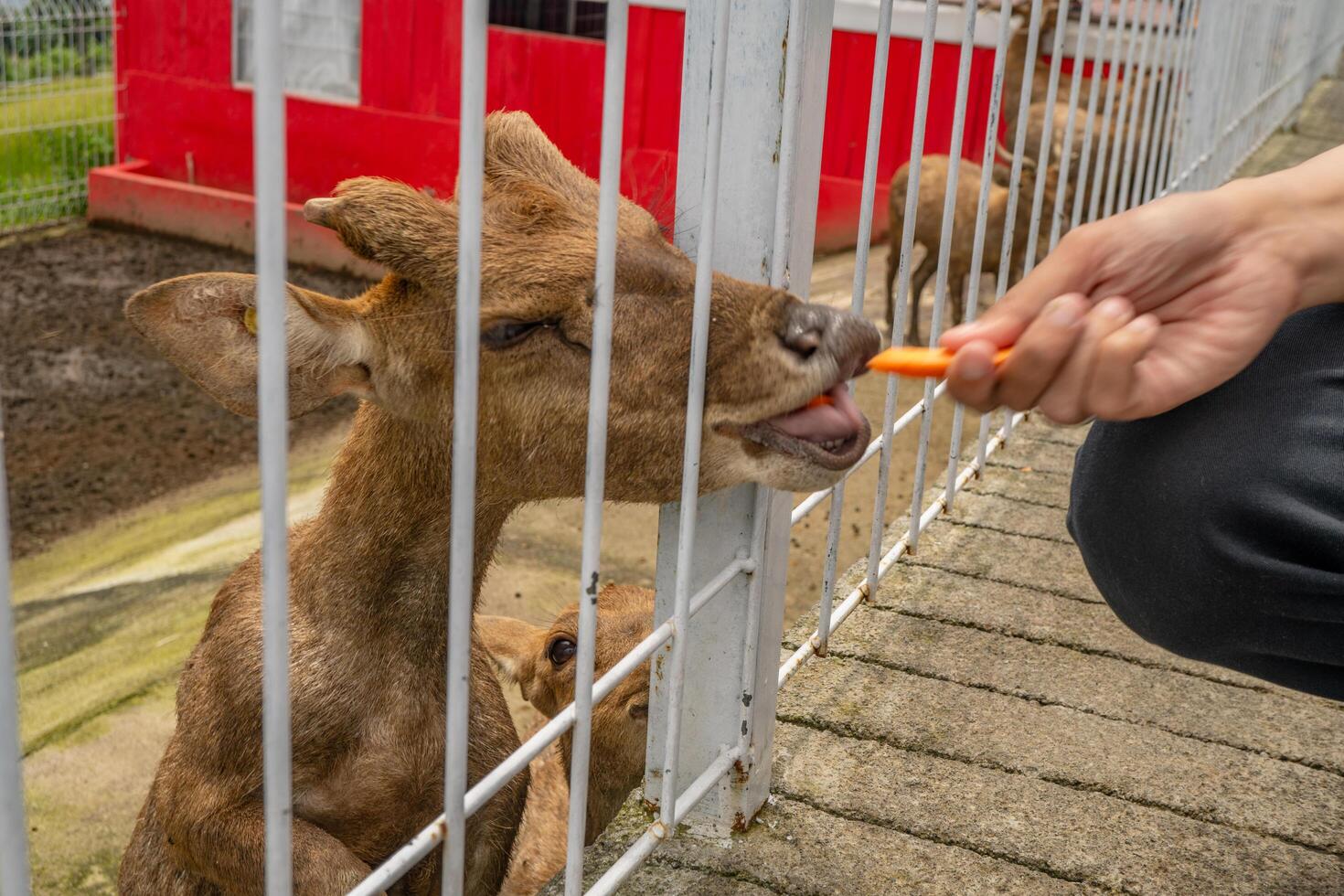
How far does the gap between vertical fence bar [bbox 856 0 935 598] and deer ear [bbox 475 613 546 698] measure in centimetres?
96

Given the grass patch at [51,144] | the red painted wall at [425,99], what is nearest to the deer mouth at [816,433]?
the red painted wall at [425,99]

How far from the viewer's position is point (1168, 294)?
1735mm

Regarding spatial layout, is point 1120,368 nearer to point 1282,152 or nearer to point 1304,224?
point 1304,224

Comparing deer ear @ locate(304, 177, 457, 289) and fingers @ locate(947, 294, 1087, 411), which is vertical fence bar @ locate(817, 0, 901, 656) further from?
fingers @ locate(947, 294, 1087, 411)

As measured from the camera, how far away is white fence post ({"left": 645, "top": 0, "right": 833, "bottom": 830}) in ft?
7.54

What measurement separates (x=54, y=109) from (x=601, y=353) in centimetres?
1212

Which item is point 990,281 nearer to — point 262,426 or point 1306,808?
point 1306,808

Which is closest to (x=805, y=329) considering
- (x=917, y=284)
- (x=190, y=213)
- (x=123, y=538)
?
(x=123, y=538)

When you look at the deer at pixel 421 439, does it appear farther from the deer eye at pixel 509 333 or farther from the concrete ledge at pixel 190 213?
the concrete ledge at pixel 190 213

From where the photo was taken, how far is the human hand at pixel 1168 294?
165 centimetres

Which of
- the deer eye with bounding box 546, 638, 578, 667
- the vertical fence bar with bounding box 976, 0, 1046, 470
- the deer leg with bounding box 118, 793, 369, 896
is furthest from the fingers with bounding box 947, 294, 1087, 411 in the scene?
the vertical fence bar with bounding box 976, 0, 1046, 470

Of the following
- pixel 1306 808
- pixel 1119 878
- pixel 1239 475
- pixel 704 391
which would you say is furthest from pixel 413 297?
pixel 1306 808

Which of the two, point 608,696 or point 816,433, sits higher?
point 816,433

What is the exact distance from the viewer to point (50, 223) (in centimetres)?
1240
